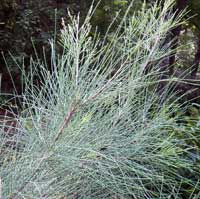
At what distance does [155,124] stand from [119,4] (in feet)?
15.5

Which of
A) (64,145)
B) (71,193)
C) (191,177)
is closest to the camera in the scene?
(64,145)

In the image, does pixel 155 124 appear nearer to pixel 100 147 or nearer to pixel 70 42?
pixel 100 147

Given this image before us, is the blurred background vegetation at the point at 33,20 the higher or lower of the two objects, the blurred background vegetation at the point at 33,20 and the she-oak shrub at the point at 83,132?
the lower

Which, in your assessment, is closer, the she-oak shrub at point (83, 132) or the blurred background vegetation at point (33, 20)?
the she-oak shrub at point (83, 132)

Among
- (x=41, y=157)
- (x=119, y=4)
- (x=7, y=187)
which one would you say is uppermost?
(x=41, y=157)

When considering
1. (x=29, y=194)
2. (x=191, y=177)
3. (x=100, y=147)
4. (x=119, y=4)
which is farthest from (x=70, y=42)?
(x=119, y=4)

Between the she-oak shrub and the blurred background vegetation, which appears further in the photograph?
the blurred background vegetation

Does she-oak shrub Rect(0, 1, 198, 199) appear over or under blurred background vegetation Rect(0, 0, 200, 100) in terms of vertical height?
over

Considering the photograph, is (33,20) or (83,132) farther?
(33,20)

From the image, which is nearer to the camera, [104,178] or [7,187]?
→ [7,187]

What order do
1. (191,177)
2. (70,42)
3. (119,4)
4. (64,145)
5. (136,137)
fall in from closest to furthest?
(64,145) → (70,42) → (136,137) → (191,177) → (119,4)

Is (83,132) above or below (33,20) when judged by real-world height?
above

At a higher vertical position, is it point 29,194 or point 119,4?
point 29,194

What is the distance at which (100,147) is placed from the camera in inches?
63.9
